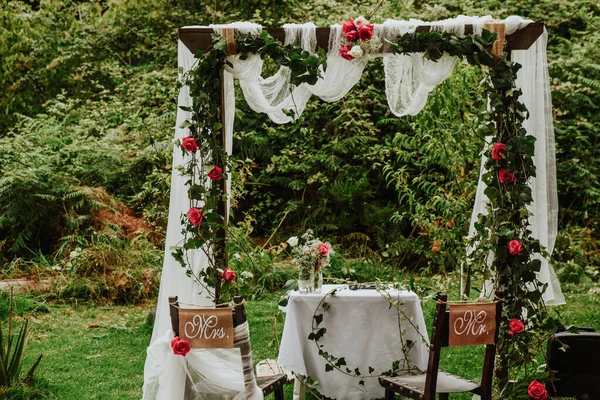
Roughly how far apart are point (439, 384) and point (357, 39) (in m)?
2.12

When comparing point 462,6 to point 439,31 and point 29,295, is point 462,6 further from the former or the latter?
point 29,295

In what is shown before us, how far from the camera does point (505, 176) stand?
4.39 meters

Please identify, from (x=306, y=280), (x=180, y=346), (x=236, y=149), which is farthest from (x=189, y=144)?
(x=236, y=149)

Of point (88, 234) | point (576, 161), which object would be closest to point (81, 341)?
point (88, 234)

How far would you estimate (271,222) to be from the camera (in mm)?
9812

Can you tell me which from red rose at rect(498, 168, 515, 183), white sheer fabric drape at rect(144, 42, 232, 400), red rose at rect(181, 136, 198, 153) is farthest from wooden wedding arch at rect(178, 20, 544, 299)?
red rose at rect(498, 168, 515, 183)

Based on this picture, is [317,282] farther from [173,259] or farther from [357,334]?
[173,259]

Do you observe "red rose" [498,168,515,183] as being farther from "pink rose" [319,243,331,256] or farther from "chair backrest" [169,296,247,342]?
"chair backrest" [169,296,247,342]

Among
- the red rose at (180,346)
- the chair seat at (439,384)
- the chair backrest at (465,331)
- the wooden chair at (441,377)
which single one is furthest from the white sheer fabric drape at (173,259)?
the chair backrest at (465,331)

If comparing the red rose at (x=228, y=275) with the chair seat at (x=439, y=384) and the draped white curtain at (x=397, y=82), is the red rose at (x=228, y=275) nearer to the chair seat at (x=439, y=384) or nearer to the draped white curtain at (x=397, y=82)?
the draped white curtain at (x=397, y=82)

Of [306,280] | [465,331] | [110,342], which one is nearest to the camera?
[465,331]

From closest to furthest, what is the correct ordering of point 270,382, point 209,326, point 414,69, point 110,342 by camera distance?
point 209,326 < point 270,382 < point 414,69 < point 110,342

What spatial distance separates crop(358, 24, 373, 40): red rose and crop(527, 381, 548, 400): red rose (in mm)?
2262

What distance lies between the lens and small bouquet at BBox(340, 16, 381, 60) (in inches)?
174
